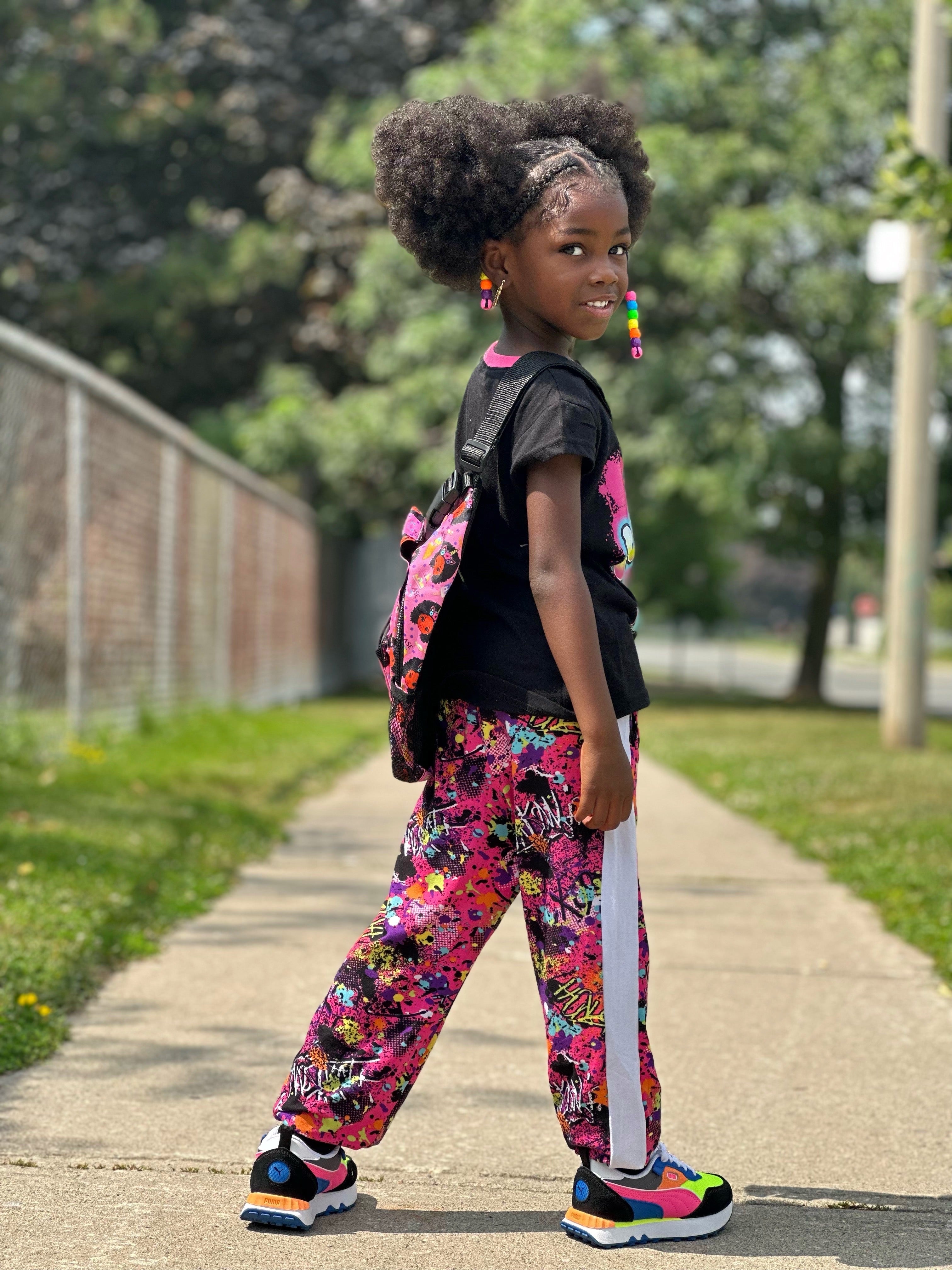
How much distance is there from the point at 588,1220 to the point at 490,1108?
2.46 feet

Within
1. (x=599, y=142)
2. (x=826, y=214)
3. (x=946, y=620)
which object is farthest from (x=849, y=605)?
(x=599, y=142)

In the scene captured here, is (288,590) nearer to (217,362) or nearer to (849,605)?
(217,362)

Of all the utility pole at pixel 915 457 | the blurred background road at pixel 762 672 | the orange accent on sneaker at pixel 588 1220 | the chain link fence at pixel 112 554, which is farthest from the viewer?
the blurred background road at pixel 762 672

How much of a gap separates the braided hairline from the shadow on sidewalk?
1.71 m

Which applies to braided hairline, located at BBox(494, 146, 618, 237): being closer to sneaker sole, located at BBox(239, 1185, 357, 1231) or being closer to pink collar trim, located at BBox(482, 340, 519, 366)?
pink collar trim, located at BBox(482, 340, 519, 366)

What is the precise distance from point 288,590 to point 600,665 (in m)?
16.4

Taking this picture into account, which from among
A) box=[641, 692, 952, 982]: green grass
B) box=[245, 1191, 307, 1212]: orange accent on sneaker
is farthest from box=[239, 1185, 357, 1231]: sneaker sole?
box=[641, 692, 952, 982]: green grass

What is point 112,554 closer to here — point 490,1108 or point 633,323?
point 490,1108

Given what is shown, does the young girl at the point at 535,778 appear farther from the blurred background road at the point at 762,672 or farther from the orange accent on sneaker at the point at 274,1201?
the blurred background road at the point at 762,672

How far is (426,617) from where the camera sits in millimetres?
2670

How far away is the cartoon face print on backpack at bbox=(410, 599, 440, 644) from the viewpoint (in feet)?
8.73

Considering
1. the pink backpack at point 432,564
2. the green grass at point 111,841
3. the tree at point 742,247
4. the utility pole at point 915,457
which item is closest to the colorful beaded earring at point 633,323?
the pink backpack at point 432,564

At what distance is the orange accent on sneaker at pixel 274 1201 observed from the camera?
2.68 m

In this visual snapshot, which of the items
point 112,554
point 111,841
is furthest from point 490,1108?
point 112,554
